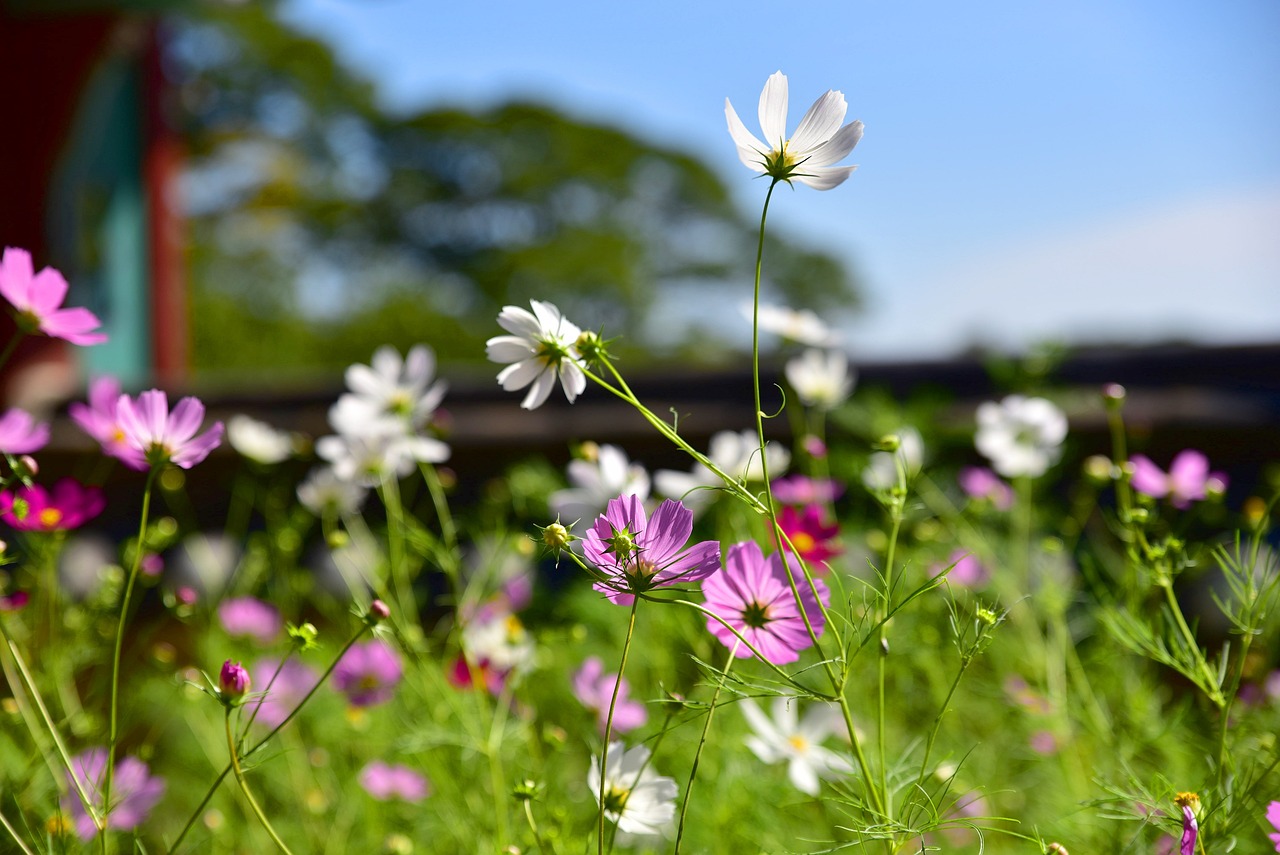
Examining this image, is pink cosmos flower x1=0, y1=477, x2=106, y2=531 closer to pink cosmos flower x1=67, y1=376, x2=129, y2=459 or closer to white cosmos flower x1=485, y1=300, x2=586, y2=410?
pink cosmos flower x1=67, y1=376, x2=129, y2=459

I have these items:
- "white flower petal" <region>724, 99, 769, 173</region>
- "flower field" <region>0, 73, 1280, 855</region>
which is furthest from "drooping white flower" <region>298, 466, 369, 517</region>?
"white flower petal" <region>724, 99, 769, 173</region>

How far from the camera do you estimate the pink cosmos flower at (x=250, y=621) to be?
958 mm

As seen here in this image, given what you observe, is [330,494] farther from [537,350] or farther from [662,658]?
[537,350]

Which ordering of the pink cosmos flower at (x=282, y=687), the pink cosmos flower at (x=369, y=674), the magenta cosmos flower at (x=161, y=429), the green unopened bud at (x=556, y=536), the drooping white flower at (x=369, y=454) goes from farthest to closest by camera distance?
1. the pink cosmos flower at (x=282, y=687)
2. the pink cosmos flower at (x=369, y=674)
3. the drooping white flower at (x=369, y=454)
4. the magenta cosmos flower at (x=161, y=429)
5. the green unopened bud at (x=556, y=536)

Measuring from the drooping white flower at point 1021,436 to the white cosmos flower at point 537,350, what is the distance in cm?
48

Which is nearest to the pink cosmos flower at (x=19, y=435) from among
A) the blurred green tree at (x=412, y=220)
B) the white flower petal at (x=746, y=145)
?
the white flower petal at (x=746, y=145)

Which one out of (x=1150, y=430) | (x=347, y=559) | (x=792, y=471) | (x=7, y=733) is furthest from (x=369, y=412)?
(x=1150, y=430)

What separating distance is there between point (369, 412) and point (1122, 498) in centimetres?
50

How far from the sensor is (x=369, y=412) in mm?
728

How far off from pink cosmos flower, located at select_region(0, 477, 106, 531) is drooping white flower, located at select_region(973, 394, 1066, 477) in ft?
2.13

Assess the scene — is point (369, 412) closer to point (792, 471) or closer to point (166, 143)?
point (792, 471)

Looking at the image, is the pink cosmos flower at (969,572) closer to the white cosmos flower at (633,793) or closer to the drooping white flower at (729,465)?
the drooping white flower at (729,465)

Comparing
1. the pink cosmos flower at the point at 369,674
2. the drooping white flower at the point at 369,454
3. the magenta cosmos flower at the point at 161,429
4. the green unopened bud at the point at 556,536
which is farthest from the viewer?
the pink cosmos flower at the point at 369,674

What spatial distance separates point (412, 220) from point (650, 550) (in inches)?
552
